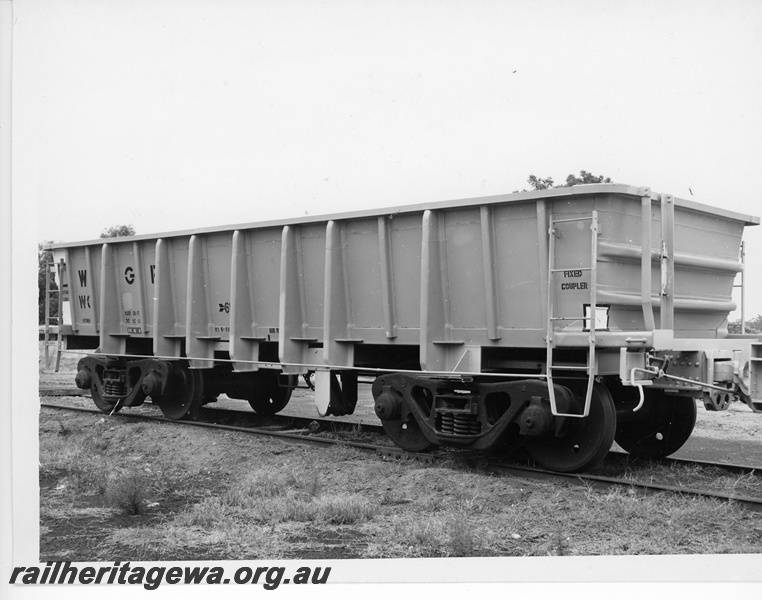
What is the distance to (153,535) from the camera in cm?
724

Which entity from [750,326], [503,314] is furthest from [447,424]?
[750,326]

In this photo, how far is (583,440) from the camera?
28.7ft

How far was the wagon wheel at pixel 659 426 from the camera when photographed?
9.66 metres

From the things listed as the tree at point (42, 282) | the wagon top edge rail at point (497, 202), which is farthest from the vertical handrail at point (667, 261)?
the tree at point (42, 282)

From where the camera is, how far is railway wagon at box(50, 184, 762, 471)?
832 centimetres

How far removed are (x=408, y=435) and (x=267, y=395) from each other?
15.6ft

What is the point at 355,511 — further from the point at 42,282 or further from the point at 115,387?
the point at 42,282

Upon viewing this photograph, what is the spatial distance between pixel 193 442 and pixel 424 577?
5885 millimetres

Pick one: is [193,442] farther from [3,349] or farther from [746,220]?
[746,220]

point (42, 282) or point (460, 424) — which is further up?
point (42, 282)

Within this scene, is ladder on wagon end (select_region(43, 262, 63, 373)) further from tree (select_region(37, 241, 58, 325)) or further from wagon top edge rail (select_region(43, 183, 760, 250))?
wagon top edge rail (select_region(43, 183, 760, 250))

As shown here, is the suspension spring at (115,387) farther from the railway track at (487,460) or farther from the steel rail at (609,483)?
the steel rail at (609,483)

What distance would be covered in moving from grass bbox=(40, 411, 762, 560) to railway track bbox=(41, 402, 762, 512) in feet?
0.69

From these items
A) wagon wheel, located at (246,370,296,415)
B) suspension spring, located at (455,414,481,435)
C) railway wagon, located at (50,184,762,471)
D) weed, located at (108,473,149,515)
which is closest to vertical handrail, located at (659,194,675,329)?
railway wagon, located at (50,184,762,471)
